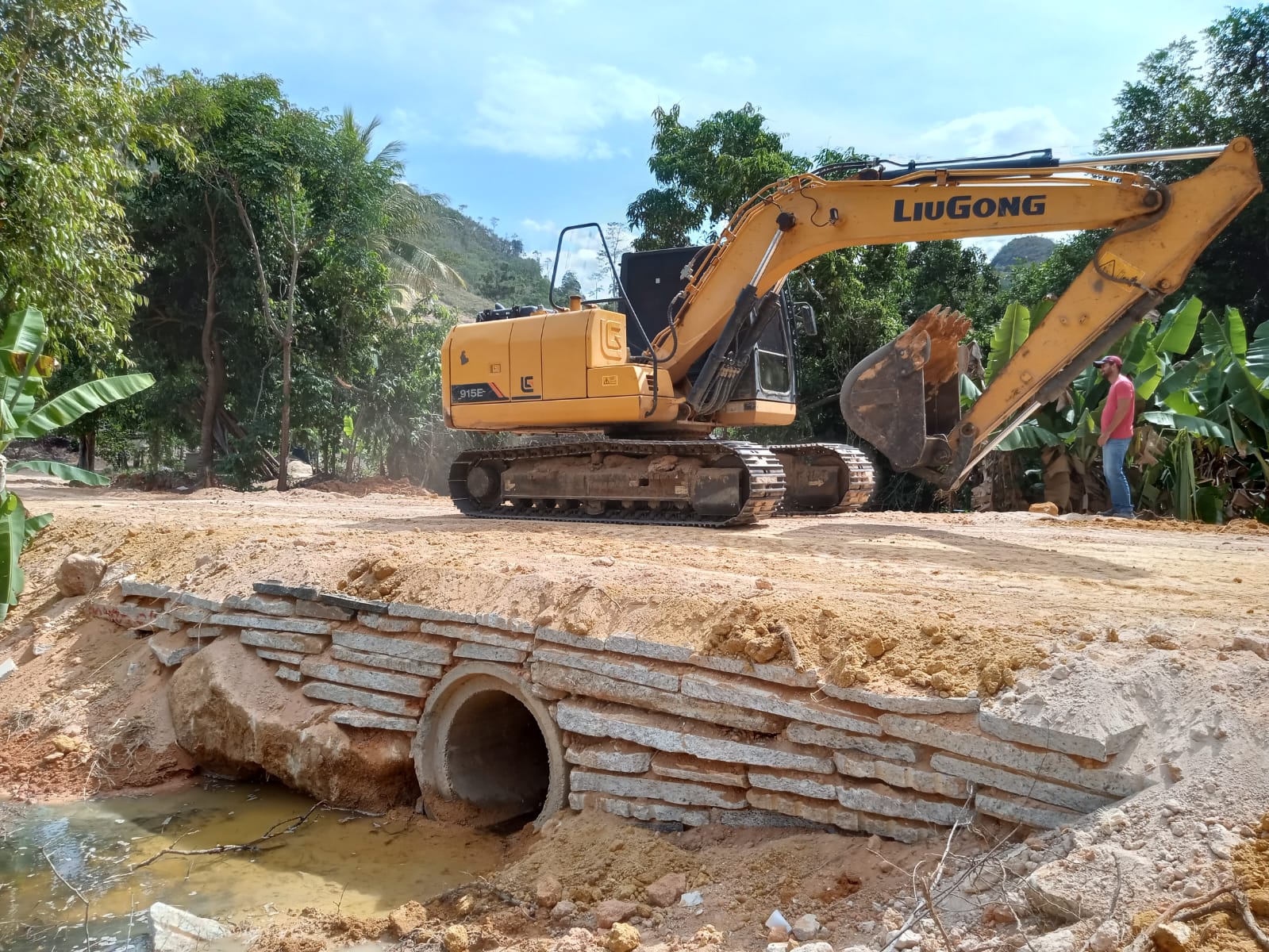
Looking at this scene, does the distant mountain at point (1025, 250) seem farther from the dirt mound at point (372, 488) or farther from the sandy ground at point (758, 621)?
the sandy ground at point (758, 621)

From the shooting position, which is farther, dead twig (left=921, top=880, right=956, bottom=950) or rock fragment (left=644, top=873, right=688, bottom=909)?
rock fragment (left=644, top=873, right=688, bottom=909)

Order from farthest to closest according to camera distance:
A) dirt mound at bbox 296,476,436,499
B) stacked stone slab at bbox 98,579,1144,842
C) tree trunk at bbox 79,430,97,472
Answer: tree trunk at bbox 79,430,97,472 → dirt mound at bbox 296,476,436,499 → stacked stone slab at bbox 98,579,1144,842

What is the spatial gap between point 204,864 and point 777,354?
6910mm

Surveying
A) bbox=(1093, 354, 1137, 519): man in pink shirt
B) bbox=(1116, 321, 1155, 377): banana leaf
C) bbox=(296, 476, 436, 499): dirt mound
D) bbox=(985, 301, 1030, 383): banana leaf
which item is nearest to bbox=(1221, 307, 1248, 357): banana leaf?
bbox=(1116, 321, 1155, 377): banana leaf

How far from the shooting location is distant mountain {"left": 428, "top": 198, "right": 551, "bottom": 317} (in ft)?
148

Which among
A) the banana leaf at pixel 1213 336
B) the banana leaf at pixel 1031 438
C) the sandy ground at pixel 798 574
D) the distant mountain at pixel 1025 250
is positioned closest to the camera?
the sandy ground at pixel 798 574

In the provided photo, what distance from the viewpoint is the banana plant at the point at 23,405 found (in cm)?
667

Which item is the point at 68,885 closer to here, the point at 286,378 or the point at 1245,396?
the point at 1245,396

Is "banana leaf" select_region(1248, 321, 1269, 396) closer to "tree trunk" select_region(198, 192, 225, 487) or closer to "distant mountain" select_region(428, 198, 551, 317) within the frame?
"tree trunk" select_region(198, 192, 225, 487)

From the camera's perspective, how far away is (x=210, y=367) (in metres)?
18.3

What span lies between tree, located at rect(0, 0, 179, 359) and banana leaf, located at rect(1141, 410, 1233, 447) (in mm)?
11556

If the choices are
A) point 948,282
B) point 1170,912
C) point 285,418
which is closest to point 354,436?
point 285,418

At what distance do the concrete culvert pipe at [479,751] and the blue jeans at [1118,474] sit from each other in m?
6.48

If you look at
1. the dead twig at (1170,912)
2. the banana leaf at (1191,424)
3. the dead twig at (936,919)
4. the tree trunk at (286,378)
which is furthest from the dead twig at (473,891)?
the tree trunk at (286,378)
